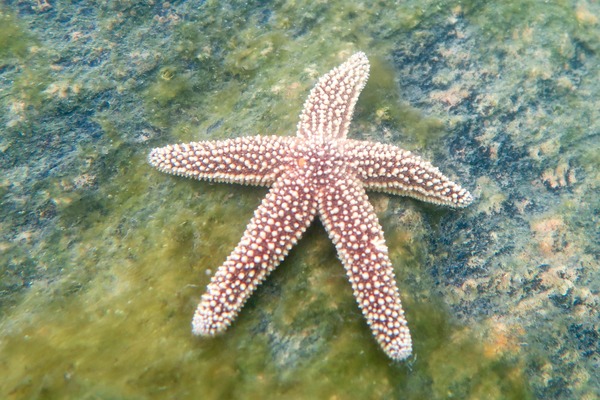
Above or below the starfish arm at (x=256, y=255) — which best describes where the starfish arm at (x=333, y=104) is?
above

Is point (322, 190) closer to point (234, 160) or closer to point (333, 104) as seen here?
point (234, 160)

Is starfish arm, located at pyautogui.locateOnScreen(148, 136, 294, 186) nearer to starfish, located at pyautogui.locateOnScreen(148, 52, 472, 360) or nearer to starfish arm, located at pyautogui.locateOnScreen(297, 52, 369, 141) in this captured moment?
starfish, located at pyautogui.locateOnScreen(148, 52, 472, 360)

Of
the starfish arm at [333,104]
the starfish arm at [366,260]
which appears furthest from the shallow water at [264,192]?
the starfish arm at [333,104]

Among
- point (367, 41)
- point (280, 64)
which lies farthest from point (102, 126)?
point (367, 41)

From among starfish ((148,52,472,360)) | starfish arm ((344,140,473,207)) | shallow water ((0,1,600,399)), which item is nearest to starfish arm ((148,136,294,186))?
starfish ((148,52,472,360))

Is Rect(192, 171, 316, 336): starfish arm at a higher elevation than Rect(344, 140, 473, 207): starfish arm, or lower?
lower

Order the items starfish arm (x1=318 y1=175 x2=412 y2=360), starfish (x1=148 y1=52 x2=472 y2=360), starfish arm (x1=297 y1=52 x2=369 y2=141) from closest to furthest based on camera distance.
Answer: starfish arm (x1=318 y1=175 x2=412 y2=360) < starfish (x1=148 y1=52 x2=472 y2=360) < starfish arm (x1=297 y1=52 x2=369 y2=141)

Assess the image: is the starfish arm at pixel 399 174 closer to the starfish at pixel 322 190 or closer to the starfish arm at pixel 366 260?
the starfish at pixel 322 190
